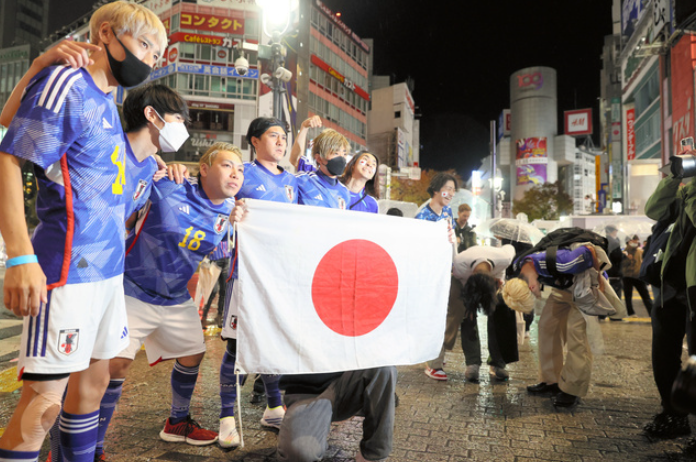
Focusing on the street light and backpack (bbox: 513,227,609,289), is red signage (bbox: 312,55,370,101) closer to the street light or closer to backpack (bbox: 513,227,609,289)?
the street light

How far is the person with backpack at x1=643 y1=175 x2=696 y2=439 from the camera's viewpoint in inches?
133

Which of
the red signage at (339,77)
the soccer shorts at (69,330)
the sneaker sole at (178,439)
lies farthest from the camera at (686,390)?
the red signage at (339,77)

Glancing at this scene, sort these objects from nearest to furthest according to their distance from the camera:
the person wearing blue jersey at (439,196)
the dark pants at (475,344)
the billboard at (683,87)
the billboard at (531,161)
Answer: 1. the dark pants at (475,344)
2. the person wearing blue jersey at (439,196)
3. the billboard at (683,87)
4. the billboard at (531,161)

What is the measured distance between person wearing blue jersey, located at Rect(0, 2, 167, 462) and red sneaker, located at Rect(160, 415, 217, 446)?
102 cm

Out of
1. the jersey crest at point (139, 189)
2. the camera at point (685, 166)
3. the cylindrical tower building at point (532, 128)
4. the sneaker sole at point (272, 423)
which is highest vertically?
the cylindrical tower building at point (532, 128)

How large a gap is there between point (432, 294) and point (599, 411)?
6.62ft

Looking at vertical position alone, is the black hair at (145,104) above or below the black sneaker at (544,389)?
above

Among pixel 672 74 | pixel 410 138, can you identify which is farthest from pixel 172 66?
pixel 410 138

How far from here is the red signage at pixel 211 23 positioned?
119 feet

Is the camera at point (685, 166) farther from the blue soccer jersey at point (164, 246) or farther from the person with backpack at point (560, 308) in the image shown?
the blue soccer jersey at point (164, 246)

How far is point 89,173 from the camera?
6.60ft

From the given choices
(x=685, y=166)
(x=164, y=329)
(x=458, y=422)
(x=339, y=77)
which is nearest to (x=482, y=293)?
(x=458, y=422)

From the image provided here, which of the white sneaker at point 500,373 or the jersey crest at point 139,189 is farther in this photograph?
the white sneaker at point 500,373

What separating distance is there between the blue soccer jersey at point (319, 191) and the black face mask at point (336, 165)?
13 centimetres
